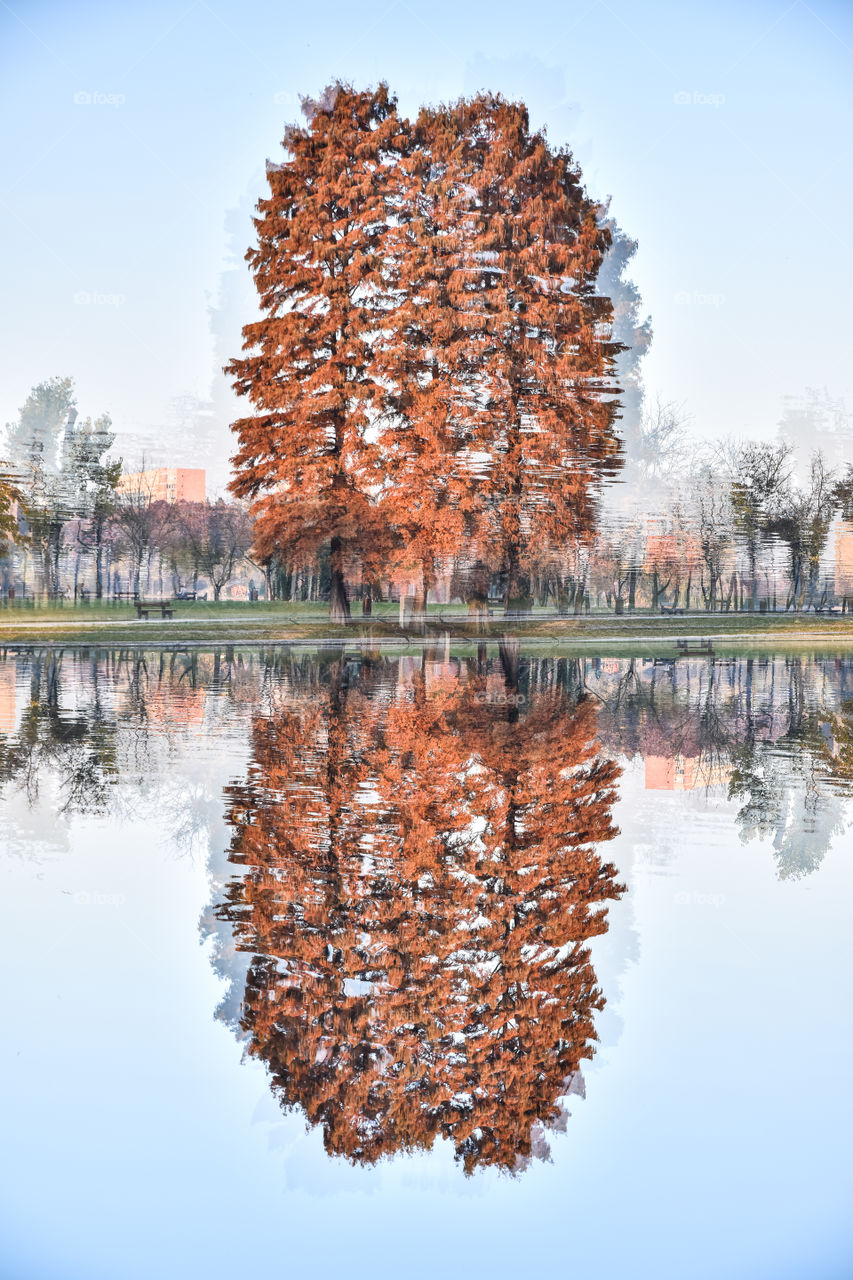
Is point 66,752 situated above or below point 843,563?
below

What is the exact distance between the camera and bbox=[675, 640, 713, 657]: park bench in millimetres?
22325

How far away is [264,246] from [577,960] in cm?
2195

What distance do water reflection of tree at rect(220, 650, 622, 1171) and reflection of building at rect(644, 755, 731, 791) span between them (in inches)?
16.4

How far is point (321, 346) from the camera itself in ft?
73.8

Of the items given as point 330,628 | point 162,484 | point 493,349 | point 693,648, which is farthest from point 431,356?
point 162,484

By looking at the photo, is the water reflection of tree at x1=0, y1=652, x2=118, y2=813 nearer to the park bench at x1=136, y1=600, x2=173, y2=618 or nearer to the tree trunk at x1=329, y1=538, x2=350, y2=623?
the tree trunk at x1=329, y1=538, x2=350, y2=623

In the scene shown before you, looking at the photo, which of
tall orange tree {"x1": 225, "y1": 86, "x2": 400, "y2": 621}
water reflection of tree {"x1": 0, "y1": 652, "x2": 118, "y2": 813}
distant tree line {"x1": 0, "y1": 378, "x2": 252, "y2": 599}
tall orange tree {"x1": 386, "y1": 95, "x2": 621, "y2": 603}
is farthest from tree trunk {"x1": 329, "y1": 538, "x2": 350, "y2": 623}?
water reflection of tree {"x1": 0, "y1": 652, "x2": 118, "y2": 813}

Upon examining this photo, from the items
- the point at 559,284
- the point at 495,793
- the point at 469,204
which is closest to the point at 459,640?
the point at 559,284

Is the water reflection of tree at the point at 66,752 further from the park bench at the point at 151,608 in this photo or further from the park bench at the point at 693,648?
the park bench at the point at 693,648

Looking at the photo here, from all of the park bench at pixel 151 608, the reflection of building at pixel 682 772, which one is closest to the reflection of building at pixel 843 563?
the park bench at pixel 151 608

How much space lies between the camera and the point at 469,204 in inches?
Answer: 866

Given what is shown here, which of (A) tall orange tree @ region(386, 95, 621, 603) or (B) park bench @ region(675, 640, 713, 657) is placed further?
(B) park bench @ region(675, 640, 713, 657)

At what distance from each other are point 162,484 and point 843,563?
18.3 m

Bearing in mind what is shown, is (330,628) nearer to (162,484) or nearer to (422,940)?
(162,484)
